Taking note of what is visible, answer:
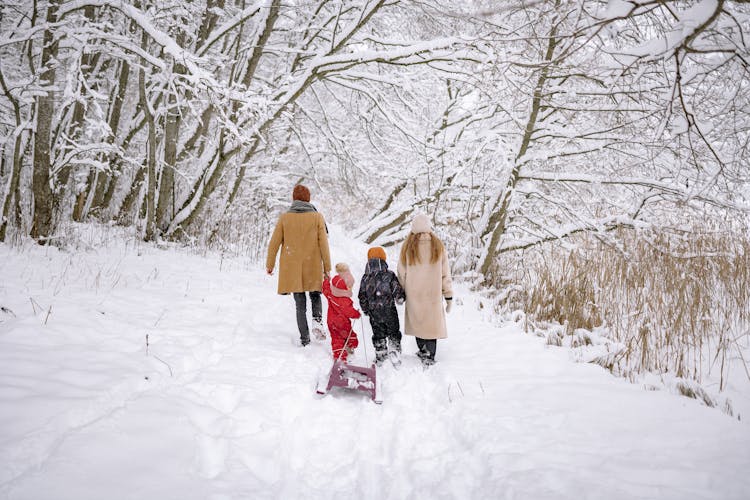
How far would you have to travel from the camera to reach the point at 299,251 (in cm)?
386

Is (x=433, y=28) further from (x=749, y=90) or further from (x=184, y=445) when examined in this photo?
(x=184, y=445)

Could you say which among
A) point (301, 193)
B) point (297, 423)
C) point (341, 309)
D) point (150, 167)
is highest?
point (150, 167)

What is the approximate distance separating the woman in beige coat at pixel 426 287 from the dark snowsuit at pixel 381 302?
145mm

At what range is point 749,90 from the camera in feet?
5.98

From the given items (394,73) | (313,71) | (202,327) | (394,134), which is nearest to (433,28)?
(394,73)

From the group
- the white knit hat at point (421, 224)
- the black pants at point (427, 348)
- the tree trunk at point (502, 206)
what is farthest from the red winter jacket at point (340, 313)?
the tree trunk at point (502, 206)

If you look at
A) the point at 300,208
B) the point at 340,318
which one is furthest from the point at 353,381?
the point at 300,208

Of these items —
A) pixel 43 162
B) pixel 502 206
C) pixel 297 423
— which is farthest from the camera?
pixel 502 206

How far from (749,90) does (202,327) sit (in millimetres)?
4480

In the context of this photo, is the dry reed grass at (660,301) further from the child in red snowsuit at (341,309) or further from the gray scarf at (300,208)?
the gray scarf at (300,208)

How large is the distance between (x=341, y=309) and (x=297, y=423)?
4.75 ft

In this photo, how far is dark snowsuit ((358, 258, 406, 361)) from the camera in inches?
143

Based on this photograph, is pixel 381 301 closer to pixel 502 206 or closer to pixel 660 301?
pixel 660 301

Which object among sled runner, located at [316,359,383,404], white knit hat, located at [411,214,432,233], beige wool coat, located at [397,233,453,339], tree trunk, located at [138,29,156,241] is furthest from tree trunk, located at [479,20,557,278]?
tree trunk, located at [138,29,156,241]
